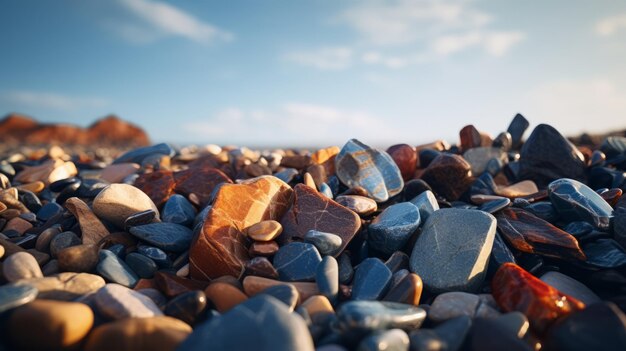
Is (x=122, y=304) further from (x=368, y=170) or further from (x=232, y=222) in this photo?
(x=368, y=170)

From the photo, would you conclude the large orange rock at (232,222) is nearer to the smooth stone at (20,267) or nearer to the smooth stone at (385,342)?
the smooth stone at (20,267)

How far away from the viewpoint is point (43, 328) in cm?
160

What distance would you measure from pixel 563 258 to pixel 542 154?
184 centimetres

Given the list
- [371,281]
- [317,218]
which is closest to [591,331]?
[371,281]

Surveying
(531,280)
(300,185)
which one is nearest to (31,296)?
(300,185)

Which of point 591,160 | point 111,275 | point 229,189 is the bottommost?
point 111,275

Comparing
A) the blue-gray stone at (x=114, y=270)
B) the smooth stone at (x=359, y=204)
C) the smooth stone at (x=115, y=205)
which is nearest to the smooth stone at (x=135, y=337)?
the blue-gray stone at (x=114, y=270)

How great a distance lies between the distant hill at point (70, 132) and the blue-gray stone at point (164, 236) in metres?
31.7

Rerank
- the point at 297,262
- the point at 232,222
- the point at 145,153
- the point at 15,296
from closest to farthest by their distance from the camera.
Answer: the point at 15,296 → the point at 297,262 → the point at 232,222 → the point at 145,153

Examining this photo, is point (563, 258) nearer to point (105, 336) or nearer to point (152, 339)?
point (152, 339)

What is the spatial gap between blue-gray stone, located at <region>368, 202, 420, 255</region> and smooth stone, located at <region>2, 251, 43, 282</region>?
2.24 meters

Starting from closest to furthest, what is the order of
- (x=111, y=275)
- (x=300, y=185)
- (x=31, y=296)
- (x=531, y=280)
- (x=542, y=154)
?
(x=31, y=296)
(x=531, y=280)
(x=111, y=275)
(x=300, y=185)
(x=542, y=154)

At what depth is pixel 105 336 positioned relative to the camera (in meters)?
1.60

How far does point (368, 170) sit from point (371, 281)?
153 centimetres
